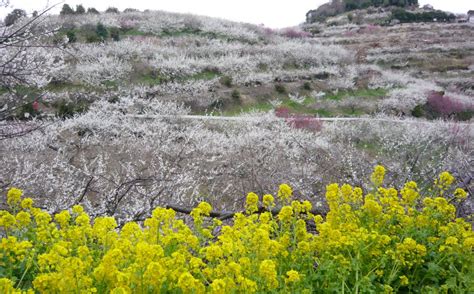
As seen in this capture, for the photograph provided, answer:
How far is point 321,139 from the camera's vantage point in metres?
13.0

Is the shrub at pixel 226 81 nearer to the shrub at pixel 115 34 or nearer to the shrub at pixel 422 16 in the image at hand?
the shrub at pixel 115 34

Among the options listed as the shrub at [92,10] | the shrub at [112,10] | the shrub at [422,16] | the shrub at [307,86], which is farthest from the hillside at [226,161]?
the shrub at [422,16]

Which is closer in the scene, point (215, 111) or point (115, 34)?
point (215, 111)

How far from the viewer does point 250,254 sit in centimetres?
262

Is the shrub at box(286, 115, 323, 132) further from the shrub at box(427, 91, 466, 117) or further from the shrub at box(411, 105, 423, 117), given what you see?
the shrub at box(427, 91, 466, 117)

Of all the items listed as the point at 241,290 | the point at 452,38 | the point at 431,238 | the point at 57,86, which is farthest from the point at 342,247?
the point at 452,38

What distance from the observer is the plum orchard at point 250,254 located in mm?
2262

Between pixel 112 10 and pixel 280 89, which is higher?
pixel 112 10

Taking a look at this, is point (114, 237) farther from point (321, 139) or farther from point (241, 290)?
point (321, 139)

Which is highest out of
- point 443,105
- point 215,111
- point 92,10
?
point 92,10

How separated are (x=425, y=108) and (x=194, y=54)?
1367cm

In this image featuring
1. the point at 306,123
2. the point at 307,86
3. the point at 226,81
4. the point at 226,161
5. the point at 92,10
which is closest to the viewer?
the point at 226,161

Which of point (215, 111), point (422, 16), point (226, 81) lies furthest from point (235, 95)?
point (422, 16)

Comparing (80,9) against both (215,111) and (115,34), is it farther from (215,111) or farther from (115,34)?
(215,111)
